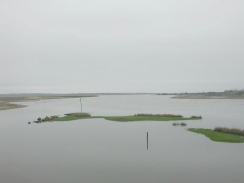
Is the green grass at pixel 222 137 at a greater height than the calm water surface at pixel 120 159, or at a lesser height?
greater

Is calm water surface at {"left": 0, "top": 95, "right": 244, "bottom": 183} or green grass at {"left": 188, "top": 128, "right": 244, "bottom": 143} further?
green grass at {"left": 188, "top": 128, "right": 244, "bottom": 143}

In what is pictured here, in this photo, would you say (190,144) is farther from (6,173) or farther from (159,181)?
(6,173)

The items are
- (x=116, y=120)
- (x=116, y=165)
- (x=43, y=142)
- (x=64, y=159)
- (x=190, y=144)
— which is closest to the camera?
(x=116, y=165)

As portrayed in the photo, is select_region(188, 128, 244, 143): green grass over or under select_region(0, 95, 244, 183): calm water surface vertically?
over

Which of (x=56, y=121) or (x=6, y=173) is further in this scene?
(x=56, y=121)

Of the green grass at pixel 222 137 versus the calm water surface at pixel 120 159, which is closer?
the calm water surface at pixel 120 159

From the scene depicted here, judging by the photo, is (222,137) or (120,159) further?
(222,137)

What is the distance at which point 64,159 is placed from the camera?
64.9 ft

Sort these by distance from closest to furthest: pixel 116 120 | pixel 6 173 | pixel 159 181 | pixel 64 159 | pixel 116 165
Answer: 1. pixel 159 181
2. pixel 6 173
3. pixel 116 165
4. pixel 64 159
5. pixel 116 120

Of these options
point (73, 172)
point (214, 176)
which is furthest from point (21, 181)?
point (214, 176)

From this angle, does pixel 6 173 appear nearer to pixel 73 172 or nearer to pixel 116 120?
pixel 73 172

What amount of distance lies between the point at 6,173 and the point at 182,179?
1154cm

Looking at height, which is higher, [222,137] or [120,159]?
[222,137]

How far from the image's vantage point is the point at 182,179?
15320mm
